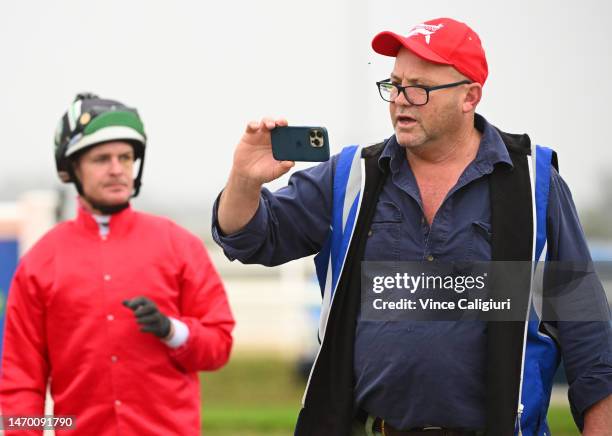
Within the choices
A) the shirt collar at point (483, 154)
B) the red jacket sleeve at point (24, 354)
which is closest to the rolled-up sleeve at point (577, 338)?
the shirt collar at point (483, 154)

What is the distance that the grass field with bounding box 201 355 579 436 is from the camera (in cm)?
879

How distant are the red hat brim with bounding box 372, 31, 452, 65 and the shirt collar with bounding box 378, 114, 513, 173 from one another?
304 mm

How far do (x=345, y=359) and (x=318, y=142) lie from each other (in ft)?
2.36

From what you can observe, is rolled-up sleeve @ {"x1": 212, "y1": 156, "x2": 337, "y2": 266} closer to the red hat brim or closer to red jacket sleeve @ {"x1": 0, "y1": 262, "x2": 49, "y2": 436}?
the red hat brim

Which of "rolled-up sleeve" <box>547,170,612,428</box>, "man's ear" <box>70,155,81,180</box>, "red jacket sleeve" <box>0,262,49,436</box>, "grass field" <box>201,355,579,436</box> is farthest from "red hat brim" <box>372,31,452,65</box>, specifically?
"grass field" <box>201,355,579,436</box>

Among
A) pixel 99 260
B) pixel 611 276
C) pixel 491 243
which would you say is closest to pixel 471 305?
pixel 491 243

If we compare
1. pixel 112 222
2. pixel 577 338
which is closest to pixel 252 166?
pixel 577 338

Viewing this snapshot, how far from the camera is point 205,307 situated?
15.2 feet

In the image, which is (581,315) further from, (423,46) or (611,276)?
(611,276)

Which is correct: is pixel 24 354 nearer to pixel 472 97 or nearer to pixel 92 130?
pixel 92 130

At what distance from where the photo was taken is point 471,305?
369cm

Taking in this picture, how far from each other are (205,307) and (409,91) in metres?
1.41

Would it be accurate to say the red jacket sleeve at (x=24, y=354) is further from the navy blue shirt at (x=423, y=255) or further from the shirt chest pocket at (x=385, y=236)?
the shirt chest pocket at (x=385, y=236)

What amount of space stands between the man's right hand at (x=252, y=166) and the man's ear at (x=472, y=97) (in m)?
0.70
